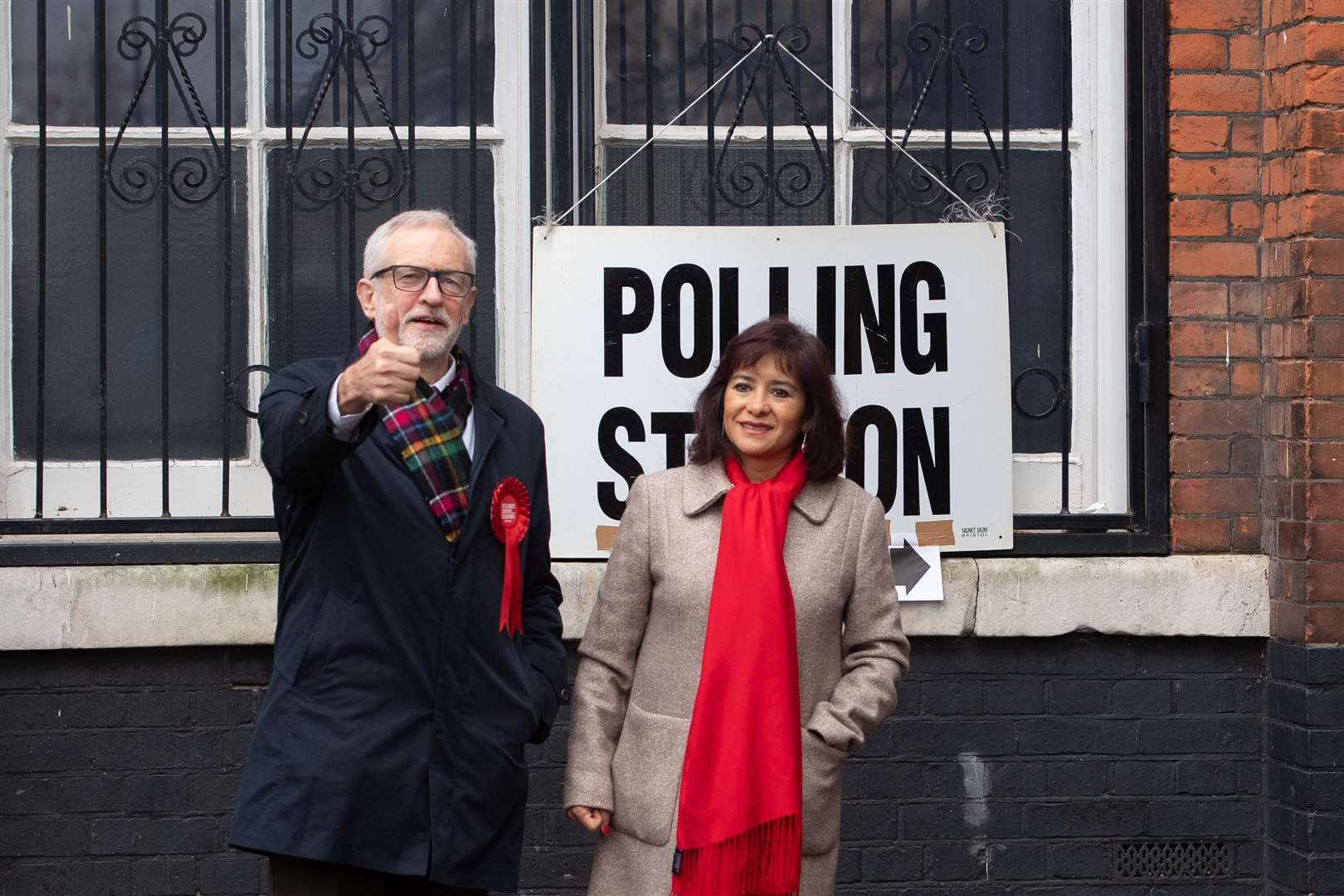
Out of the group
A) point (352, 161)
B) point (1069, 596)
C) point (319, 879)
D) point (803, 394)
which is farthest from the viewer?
Result: point (352, 161)

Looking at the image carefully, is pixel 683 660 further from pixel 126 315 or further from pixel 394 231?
pixel 126 315

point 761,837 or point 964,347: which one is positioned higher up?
point 964,347

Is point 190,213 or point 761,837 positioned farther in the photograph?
point 190,213

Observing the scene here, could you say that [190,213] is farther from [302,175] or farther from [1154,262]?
[1154,262]

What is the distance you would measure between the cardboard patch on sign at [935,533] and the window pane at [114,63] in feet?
7.94

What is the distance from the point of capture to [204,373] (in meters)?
4.87

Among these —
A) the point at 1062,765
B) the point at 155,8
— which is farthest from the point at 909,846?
the point at 155,8

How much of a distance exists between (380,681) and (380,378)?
0.63 m

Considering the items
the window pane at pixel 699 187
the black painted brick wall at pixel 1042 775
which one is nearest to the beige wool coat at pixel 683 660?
the black painted brick wall at pixel 1042 775

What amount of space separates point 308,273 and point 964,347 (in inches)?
78.1

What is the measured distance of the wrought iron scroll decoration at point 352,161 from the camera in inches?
190

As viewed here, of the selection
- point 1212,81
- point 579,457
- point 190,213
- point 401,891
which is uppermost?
point 1212,81

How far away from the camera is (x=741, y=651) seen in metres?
3.14

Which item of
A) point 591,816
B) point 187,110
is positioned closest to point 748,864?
point 591,816
